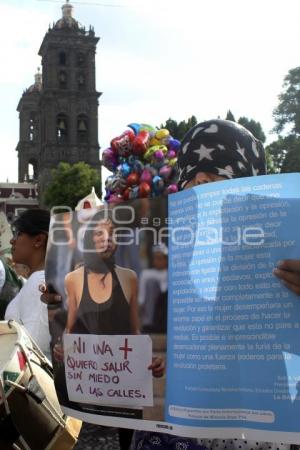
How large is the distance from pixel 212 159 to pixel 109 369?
24.3 inches

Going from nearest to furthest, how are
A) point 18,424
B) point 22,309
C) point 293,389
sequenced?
point 293,389, point 18,424, point 22,309

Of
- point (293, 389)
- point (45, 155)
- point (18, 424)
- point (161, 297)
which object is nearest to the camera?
point (293, 389)

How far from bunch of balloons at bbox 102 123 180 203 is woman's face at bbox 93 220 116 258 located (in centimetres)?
120

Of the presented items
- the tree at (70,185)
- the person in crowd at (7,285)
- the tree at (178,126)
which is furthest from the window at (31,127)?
the person in crowd at (7,285)

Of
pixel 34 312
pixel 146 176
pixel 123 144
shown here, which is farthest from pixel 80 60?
pixel 34 312

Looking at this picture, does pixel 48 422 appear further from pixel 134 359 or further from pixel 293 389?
pixel 293 389

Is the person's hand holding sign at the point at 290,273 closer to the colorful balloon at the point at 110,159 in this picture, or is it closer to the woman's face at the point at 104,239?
the woman's face at the point at 104,239

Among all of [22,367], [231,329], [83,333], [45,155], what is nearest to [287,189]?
[231,329]

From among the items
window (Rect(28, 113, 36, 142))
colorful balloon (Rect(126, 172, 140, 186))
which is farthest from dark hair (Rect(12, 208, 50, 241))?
window (Rect(28, 113, 36, 142))

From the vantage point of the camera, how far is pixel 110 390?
1.51 metres

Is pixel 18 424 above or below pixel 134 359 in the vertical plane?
below

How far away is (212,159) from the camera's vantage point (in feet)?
5.71

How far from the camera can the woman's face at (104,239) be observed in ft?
5.00

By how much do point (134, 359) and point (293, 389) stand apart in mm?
378
